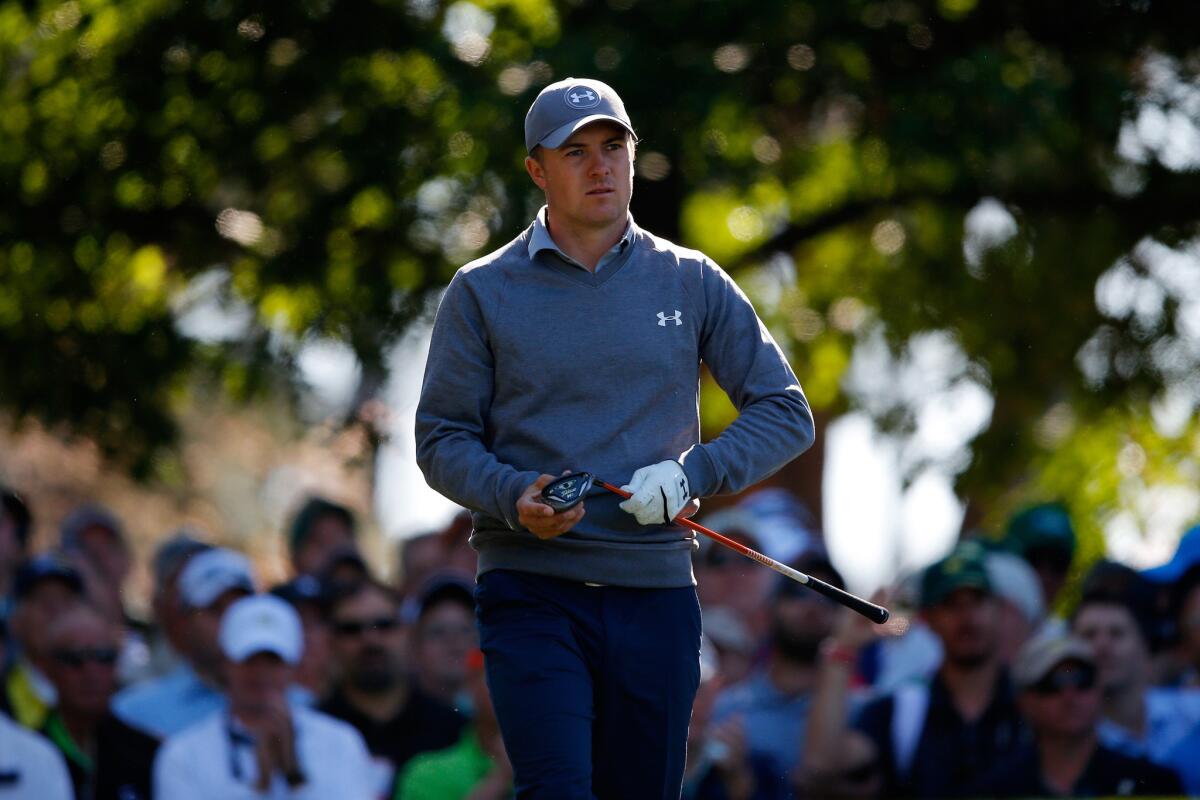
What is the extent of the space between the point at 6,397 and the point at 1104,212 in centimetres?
665

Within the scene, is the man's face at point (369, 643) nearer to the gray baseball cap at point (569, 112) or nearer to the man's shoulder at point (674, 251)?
the man's shoulder at point (674, 251)

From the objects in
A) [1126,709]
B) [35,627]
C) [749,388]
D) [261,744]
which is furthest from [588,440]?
[1126,709]

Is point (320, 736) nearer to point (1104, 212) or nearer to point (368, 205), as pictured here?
point (368, 205)

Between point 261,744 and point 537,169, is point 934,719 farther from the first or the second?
point 537,169

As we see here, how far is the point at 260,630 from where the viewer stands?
8.67 m

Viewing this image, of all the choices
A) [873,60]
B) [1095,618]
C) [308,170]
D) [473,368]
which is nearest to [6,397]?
[308,170]

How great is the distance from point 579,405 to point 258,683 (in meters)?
4.13

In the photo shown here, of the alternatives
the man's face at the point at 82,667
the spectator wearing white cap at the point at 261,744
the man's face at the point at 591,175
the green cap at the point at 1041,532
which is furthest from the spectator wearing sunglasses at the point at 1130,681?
the man's face at the point at 591,175

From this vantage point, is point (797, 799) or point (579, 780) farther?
point (797, 799)

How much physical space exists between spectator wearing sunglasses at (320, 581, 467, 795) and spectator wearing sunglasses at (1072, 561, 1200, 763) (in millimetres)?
2921

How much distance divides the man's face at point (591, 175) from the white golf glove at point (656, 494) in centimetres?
66

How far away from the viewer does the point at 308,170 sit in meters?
11.3

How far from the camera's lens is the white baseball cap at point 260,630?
8.56 metres

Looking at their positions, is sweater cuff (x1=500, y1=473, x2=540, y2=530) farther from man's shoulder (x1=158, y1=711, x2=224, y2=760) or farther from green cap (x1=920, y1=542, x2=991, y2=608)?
green cap (x1=920, y1=542, x2=991, y2=608)
